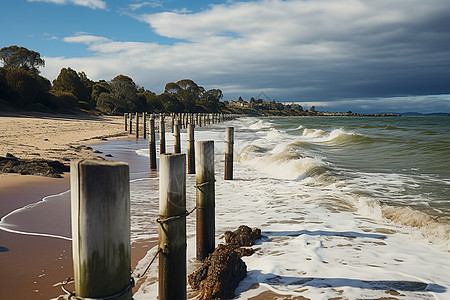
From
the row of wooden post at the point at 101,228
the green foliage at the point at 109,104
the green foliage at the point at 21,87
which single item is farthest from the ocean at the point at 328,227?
the green foliage at the point at 109,104

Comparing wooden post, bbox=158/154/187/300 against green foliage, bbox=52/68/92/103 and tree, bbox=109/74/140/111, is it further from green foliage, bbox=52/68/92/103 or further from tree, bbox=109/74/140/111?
green foliage, bbox=52/68/92/103

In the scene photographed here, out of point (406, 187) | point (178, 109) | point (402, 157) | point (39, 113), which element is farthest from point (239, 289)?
point (178, 109)

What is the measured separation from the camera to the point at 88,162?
6.08 ft

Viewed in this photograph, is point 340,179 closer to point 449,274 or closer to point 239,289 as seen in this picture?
point 449,274

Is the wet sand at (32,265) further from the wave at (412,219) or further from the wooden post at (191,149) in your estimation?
the wooden post at (191,149)

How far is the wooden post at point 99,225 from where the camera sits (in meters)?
1.86

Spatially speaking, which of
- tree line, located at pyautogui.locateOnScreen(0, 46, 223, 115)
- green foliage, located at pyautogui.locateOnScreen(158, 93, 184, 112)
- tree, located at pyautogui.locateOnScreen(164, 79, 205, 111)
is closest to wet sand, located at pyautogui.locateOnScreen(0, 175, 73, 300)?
tree line, located at pyautogui.locateOnScreen(0, 46, 223, 115)

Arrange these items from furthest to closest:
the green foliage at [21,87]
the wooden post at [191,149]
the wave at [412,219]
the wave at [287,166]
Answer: the green foliage at [21,87], the wave at [287,166], the wooden post at [191,149], the wave at [412,219]

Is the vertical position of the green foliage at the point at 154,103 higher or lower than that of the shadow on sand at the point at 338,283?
higher

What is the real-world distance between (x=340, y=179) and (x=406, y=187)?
1.72m

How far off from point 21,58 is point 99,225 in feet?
216

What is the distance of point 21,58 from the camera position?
57688 mm

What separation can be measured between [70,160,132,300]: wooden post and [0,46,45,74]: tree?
64.8 meters

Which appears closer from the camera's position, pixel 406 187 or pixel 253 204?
pixel 253 204
